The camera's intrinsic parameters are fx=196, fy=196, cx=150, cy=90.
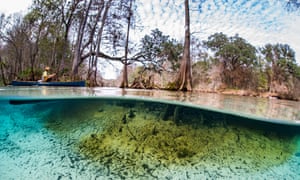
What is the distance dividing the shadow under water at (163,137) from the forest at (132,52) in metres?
4.99

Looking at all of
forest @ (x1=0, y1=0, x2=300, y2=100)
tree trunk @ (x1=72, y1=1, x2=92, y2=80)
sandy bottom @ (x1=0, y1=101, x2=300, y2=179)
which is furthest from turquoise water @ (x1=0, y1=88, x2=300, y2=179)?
tree trunk @ (x1=72, y1=1, x2=92, y2=80)

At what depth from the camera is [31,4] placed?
15.5m

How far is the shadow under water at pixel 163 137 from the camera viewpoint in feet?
8.01

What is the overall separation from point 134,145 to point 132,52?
40.6 feet

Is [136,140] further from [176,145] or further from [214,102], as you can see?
[214,102]

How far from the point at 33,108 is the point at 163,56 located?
469 inches

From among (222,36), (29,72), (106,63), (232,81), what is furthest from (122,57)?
(232,81)

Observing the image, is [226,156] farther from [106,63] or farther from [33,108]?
[106,63]

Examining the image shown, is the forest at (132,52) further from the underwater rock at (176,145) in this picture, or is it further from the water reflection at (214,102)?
the underwater rock at (176,145)

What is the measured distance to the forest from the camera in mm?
13281

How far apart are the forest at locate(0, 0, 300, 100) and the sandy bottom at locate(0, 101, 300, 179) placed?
16.7ft

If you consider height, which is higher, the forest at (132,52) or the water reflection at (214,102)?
the forest at (132,52)

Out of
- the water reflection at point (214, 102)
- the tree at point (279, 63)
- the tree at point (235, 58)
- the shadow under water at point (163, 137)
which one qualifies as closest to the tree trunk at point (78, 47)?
the water reflection at point (214, 102)

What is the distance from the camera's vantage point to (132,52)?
47.8 feet
